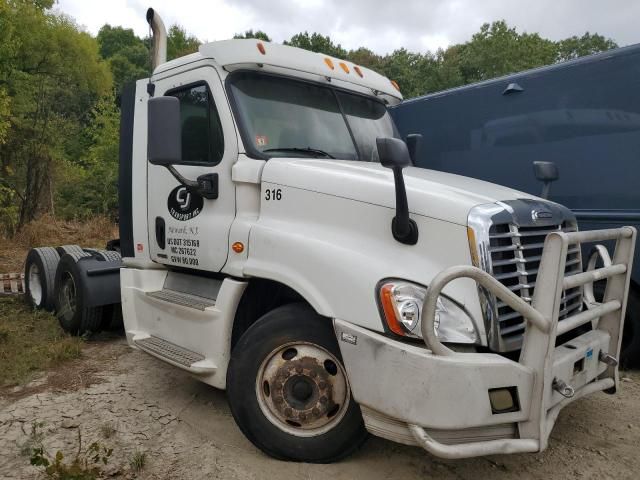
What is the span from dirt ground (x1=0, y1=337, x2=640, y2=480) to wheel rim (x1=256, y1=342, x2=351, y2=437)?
0.25m

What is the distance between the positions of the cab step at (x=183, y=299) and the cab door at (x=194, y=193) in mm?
223

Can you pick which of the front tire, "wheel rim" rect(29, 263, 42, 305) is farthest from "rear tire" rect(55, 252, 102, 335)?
the front tire

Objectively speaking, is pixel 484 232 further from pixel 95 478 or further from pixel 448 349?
pixel 95 478

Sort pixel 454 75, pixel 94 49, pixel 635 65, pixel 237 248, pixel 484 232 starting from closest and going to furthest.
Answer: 1. pixel 484 232
2. pixel 237 248
3. pixel 635 65
4. pixel 94 49
5. pixel 454 75

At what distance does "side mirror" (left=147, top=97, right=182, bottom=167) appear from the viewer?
3.48 meters

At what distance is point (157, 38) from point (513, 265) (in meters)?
4.05

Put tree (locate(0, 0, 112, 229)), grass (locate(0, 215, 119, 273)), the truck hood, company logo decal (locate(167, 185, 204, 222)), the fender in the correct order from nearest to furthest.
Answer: the truck hood < company logo decal (locate(167, 185, 204, 222)) < the fender < grass (locate(0, 215, 119, 273)) < tree (locate(0, 0, 112, 229))

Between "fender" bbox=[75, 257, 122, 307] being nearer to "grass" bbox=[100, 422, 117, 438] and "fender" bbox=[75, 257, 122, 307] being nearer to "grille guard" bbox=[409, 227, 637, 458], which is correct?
"grass" bbox=[100, 422, 117, 438]

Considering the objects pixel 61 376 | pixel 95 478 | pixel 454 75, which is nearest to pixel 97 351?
pixel 61 376

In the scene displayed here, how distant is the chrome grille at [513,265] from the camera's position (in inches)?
112

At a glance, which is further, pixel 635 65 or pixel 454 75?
pixel 454 75

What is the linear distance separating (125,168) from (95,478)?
2701mm

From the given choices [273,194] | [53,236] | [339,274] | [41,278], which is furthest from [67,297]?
[53,236]

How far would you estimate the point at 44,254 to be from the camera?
22.8 ft
